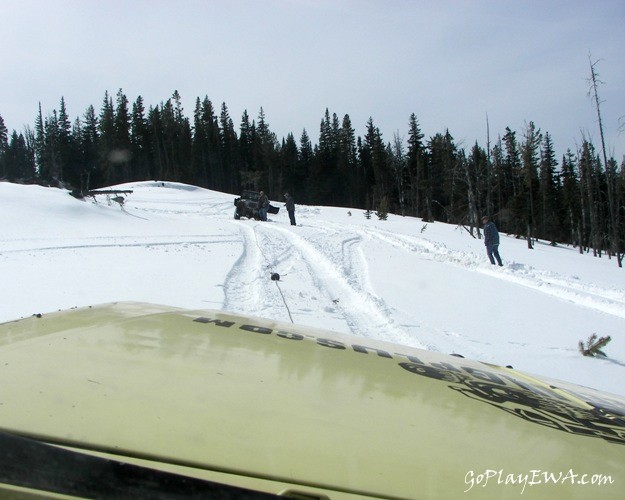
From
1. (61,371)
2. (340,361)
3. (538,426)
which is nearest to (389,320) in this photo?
(340,361)

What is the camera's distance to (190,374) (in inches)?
73.0

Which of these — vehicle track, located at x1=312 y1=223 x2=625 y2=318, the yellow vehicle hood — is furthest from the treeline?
the yellow vehicle hood

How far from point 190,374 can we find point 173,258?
1053 centimetres

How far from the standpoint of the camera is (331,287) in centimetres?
969

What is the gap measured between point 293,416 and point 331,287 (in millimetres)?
8089

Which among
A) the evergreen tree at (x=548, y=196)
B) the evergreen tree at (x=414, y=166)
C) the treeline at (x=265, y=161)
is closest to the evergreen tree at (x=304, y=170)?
the treeline at (x=265, y=161)

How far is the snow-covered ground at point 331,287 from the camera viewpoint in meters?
6.74

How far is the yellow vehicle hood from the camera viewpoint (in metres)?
1.34

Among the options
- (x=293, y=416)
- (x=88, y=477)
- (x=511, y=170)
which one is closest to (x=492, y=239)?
(x=293, y=416)

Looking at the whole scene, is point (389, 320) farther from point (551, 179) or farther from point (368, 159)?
point (368, 159)

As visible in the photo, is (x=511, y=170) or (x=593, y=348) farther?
(x=511, y=170)

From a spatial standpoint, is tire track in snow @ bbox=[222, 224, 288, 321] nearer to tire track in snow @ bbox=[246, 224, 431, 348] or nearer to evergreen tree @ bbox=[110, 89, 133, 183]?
tire track in snow @ bbox=[246, 224, 431, 348]

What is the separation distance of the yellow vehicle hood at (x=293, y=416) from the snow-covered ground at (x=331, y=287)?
4018 mm

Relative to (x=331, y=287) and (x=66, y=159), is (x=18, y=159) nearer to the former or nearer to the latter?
(x=66, y=159)
